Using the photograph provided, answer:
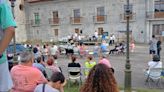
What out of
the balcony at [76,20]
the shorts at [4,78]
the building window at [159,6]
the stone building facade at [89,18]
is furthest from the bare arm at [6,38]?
the balcony at [76,20]

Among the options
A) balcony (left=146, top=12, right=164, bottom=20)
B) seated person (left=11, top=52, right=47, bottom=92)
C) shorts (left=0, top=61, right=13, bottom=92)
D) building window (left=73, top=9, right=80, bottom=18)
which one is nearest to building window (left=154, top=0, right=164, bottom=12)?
balcony (left=146, top=12, right=164, bottom=20)

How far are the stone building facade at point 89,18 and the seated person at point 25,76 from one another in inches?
1375

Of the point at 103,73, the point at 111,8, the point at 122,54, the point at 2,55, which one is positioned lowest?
the point at 122,54

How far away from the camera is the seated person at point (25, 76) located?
5.36 m

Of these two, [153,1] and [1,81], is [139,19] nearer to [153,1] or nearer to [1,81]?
[153,1]

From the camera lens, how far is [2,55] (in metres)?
2.65

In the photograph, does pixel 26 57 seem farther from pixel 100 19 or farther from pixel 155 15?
pixel 100 19

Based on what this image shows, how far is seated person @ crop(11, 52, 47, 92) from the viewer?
17.6 ft

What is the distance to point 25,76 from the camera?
17.6 ft

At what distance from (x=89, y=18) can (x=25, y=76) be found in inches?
1594

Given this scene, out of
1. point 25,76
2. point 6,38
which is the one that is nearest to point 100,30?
point 25,76

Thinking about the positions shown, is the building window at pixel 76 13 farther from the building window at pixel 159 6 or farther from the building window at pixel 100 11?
the building window at pixel 159 6

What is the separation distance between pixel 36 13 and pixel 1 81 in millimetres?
51011

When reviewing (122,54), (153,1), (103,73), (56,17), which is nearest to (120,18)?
(153,1)
